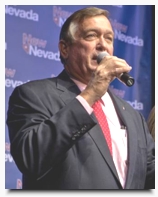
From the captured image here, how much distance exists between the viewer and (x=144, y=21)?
3.53 meters

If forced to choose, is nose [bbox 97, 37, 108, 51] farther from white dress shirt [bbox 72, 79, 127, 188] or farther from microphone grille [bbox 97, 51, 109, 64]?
white dress shirt [bbox 72, 79, 127, 188]

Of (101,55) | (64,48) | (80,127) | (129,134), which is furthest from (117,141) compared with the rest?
(64,48)

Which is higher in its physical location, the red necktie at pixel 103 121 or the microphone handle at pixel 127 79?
the microphone handle at pixel 127 79

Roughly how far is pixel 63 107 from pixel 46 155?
0.21 metres

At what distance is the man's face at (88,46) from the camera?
2186 millimetres

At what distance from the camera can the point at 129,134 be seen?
2133 mm

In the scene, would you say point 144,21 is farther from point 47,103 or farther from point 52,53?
point 47,103

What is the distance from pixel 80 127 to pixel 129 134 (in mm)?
345

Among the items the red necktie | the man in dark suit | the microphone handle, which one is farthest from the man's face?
the microphone handle

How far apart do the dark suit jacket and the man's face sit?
7 centimetres

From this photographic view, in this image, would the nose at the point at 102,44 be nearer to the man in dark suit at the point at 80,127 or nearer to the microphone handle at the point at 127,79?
the man in dark suit at the point at 80,127

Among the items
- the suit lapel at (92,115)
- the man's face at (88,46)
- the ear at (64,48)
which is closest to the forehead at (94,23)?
the man's face at (88,46)

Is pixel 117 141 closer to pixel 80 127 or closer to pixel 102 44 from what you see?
pixel 80 127
